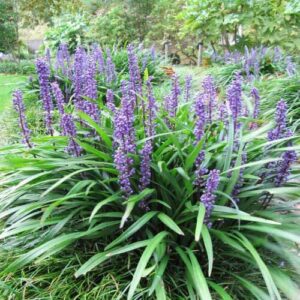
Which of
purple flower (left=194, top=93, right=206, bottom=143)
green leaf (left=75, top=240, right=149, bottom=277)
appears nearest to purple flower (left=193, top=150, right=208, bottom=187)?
purple flower (left=194, top=93, right=206, bottom=143)

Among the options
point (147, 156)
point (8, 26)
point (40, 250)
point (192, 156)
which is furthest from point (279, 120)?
point (8, 26)

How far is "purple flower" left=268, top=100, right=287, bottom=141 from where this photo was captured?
229 centimetres

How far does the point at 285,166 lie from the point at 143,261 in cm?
100

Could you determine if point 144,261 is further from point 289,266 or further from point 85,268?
point 289,266

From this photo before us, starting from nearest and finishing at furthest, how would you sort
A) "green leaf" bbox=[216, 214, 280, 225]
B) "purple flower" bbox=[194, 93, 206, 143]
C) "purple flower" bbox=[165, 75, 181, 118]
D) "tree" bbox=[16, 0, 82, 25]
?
"green leaf" bbox=[216, 214, 280, 225] < "purple flower" bbox=[194, 93, 206, 143] < "purple flower" bbox=[165, 75, 181, 118] < "tree" bbox=[16, 0, 82, 25]

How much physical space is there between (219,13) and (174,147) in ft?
26.0

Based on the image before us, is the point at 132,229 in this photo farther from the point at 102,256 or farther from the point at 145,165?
the point at 145,165

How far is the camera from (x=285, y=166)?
2334 millimetres

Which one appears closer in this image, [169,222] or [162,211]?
[169,222]

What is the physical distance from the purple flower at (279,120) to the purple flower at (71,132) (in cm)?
120

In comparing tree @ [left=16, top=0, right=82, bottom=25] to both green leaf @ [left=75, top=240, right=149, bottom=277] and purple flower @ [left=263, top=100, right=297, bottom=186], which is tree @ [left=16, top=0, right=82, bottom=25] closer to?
purple flower @ [left=263, top=100, right=297, bottom=186]

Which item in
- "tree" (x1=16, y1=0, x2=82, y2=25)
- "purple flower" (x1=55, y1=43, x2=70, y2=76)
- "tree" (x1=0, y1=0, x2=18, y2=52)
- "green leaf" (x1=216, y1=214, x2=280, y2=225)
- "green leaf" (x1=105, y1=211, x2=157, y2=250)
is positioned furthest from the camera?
"tree" (x1=16, y1=0, x2=82, y2=25)

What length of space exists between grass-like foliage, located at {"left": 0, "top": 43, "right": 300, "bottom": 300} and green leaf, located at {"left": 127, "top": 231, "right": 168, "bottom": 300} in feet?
0.03

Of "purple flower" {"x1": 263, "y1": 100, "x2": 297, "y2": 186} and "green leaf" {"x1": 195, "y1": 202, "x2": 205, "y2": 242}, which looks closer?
"green leaf" {"x1": 195, "y1": 202, "x2": 205, "y2": 242}
